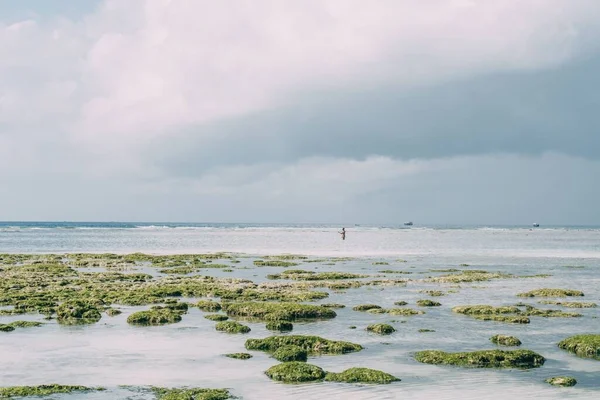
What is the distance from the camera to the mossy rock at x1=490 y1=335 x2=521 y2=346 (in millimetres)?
30516

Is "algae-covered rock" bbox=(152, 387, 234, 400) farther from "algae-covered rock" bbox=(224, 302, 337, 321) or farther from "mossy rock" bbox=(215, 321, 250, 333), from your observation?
"algae-covered rock" bbox=(224, 302, 337, 321)

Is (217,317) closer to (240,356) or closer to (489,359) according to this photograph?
(240,356)

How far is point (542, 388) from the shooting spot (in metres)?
22.8

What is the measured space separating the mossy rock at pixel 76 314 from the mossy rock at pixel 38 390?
48.7 ft

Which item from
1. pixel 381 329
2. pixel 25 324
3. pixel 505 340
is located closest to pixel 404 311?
pixel 381 329

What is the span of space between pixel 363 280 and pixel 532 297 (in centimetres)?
1808

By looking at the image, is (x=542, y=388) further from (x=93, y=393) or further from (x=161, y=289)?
(x=161, y=289)

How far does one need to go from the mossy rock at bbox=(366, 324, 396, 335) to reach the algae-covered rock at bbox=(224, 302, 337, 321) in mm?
4873

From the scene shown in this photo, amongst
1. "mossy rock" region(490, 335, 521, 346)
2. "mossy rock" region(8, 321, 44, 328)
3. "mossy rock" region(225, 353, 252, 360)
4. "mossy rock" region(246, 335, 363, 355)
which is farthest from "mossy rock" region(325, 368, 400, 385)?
"mossy rock" region(8, 321, 44, 328)

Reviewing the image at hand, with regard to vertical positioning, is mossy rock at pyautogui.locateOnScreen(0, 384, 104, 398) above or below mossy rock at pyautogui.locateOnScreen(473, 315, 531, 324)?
below

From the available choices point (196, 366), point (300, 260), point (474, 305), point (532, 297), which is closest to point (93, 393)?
point (196, 366)

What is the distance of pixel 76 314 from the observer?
38.4 meters

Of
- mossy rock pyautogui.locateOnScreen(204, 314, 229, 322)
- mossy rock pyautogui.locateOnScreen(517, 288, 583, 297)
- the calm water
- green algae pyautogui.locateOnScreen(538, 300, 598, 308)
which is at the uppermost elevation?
mossy rock pyautogui.locateOnScreen(517, 288, 583, 297)

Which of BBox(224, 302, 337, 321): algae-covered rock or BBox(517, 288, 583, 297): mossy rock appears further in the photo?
BBox(517, 288, 583, 297): mossy rock
